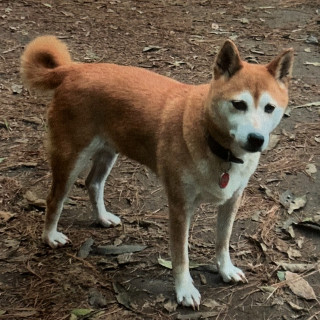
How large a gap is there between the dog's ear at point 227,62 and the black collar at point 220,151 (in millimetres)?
313

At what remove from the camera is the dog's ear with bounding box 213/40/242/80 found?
8.21 feet

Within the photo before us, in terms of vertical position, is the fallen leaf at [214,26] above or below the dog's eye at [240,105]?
below

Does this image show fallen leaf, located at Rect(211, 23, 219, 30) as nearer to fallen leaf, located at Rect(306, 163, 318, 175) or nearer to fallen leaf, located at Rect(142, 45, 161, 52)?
fallen leaf, located at Rect(142, 45, 161, 52)

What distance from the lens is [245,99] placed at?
240 centimetres

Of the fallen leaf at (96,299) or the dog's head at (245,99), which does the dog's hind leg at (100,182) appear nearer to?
the fallen leaf at (96,299)

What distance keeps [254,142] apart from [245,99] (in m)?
0.21

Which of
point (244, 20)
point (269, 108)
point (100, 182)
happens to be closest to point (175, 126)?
point (269, 108)

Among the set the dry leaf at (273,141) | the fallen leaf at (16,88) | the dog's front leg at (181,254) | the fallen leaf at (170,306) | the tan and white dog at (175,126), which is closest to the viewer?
the tan and white dog at (175,126)

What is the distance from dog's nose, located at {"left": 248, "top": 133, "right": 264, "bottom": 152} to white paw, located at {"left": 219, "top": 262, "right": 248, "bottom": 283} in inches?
40.3

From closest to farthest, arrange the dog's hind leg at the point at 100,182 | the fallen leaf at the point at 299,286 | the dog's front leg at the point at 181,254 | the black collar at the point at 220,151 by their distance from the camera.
A: the black collar at the point at 220,151
the dog's front leg at the point at 181,254
the fallen leaf at the point at 299,286
the dog's hind leg at the point at 100,182

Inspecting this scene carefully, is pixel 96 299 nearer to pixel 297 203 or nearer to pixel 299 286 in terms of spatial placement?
pixel 299 286

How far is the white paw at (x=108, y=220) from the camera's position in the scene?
358cm

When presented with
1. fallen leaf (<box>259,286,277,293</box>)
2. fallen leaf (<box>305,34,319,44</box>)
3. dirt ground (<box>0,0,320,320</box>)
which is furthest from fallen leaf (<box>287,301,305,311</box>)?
fallen leaf (<box>305,34,319,44</box>)

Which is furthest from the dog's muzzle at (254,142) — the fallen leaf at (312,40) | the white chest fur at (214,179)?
the fallen leaf at (312,40)
